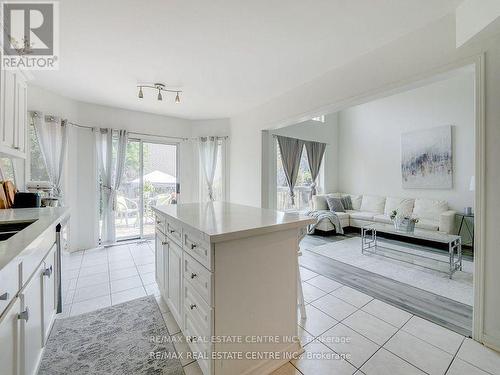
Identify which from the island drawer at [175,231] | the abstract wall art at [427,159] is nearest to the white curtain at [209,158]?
the island drawer at [175,231]

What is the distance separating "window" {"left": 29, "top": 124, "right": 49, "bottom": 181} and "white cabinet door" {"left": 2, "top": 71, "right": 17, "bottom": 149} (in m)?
1.62

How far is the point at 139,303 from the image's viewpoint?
2258 mm

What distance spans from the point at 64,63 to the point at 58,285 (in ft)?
8.14

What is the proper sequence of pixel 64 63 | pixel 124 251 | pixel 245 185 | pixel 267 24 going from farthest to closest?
pixel 245 185
pixel 124 251
pixel 64 63
pixel 267 24

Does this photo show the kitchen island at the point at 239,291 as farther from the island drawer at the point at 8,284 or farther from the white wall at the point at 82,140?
the white wall at the point at 82,140

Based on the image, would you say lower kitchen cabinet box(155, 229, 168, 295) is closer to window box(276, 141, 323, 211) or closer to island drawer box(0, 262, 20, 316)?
island drawer box(0, 262, 20, 316)

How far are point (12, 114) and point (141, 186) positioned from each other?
8.66ft

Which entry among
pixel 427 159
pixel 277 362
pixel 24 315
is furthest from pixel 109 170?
pixel 427 159

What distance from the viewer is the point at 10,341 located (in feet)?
3.10

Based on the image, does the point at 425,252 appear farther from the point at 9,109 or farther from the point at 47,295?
the point at 9,109

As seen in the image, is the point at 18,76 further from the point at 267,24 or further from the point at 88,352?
the point at 88,352

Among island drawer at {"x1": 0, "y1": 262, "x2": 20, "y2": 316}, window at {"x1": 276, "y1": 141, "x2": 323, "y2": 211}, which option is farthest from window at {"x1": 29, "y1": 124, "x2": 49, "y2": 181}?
window at {"x1": 276, "y1": 141, "x2": 323, "y2": 211}

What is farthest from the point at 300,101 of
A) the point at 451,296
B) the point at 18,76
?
the point at 18,76

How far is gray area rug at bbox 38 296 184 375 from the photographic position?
1483mm
